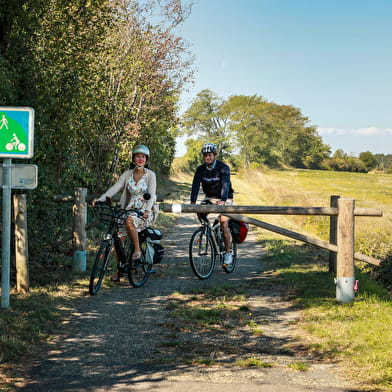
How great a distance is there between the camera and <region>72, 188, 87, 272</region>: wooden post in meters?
8.41

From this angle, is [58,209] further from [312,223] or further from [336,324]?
[312,223]

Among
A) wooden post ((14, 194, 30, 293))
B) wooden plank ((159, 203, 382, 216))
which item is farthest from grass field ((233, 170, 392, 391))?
wooden post ((14, 194, 30, 293))

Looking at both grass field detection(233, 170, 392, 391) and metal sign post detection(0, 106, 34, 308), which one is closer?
Answer: grass field detection(233, 170, 392, 391)

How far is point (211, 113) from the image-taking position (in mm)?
83812

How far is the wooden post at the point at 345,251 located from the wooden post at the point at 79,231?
171 inches

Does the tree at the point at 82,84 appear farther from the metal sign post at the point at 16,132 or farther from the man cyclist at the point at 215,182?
the man cyclist at the point at 215,182

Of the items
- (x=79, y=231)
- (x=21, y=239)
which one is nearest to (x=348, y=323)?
(x=21, y=239)

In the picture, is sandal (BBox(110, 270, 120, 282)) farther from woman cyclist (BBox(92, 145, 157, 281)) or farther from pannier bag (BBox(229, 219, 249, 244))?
pannier bag (BBox(229, 219, 249, 244))

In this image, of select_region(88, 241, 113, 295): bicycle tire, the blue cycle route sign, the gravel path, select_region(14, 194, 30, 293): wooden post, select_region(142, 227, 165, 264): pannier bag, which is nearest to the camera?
the gravel path

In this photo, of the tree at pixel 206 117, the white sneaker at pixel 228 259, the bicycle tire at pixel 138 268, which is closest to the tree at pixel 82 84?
the bicycle tire at pixel 138 268

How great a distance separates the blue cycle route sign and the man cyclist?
3189 millimetres

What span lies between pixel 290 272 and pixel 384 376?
4656 mm

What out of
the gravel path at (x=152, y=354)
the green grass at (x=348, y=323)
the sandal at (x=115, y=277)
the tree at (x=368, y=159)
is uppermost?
the tree at (x=368, y=159)

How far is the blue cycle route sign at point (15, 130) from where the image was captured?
582 cm
